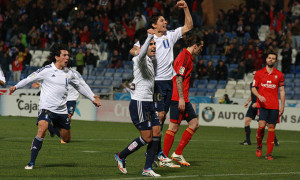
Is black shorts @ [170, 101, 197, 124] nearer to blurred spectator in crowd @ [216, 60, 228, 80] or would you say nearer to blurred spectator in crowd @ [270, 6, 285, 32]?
blurred spectator in crowd @ [216, 60, 228, 80]

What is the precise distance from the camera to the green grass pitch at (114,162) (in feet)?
33.4

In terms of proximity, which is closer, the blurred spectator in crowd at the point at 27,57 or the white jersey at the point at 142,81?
the white jersey at the point at 142,81

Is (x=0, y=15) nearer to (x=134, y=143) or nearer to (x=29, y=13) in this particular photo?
(x=29, y=13)

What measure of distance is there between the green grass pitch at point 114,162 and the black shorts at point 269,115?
2.77 ft

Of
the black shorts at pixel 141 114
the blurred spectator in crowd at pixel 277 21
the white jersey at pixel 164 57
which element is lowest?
the black shorts at pixel 141 114

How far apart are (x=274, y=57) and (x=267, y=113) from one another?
123 centimetres

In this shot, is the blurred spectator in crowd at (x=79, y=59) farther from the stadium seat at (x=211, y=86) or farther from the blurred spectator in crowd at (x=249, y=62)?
the blurred spectator in crowd at (x=249, y=62)

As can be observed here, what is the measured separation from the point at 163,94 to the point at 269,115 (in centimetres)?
343

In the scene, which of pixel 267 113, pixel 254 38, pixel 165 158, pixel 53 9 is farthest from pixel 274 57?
pixel 53 9

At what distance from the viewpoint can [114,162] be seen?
470 inches

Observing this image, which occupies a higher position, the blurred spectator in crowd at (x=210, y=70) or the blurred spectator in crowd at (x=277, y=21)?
the blurred spectator in crowd at (x=277, y=21)

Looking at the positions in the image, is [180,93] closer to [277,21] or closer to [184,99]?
[184,99]

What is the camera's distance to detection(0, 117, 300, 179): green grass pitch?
10180 mm

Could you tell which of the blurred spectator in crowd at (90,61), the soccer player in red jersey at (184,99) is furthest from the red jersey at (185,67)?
the blurred spectator in crowd at (90,61)
